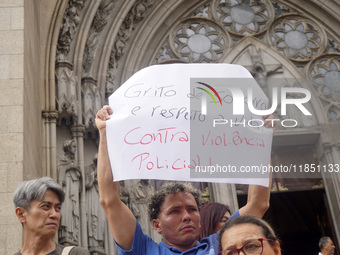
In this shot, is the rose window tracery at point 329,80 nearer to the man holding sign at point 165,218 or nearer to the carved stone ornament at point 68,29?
the carved stone ornament at point 68,29

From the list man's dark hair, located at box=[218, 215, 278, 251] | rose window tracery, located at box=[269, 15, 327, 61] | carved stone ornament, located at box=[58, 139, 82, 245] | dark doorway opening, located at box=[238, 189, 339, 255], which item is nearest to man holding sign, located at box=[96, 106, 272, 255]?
man's dark hair, located at box=[218, 215, 278, 251]

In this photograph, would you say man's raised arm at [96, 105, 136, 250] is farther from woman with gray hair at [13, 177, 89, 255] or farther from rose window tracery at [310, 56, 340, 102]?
rose window tracery at [310, 56, 340, 102]

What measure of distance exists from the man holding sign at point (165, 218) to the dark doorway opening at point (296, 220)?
10213 millimetres

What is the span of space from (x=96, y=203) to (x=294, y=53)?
16.6ft

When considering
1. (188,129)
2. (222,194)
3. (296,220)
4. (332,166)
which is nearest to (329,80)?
(332,166)

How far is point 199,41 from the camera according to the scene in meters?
12.1

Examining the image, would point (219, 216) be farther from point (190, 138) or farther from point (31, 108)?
point (31, 108)

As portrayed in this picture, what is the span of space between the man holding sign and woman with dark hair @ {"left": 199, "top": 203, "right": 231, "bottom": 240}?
0.47 m

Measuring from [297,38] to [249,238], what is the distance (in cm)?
1024

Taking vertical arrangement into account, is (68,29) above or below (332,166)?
above

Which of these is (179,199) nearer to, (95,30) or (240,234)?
(240,234)

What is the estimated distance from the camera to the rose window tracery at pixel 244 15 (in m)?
12.2

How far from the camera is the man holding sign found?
128 inches

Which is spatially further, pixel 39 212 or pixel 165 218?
pixel 39 212
